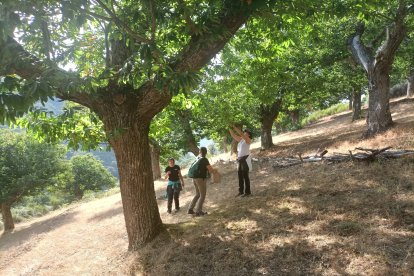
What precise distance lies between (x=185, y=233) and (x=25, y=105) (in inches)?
192

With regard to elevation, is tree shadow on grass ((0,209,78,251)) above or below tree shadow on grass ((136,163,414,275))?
below

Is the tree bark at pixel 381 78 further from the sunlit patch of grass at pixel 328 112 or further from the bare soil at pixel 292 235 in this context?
the sunlit patch of grass at pixel 328 112

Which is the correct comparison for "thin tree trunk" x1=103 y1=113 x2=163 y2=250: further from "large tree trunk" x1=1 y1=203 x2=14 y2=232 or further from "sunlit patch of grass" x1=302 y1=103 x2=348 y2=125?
"sunlit patch of grass" x1=302 y1=103 x2=348 y2=125

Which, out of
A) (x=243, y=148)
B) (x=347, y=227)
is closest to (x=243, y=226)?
(x=347, y=227)

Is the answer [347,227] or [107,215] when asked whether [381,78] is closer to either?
[347,227]

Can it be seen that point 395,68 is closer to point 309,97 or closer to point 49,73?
point 309,97

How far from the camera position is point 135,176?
7.62m

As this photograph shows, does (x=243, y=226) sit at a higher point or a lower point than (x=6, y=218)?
higher

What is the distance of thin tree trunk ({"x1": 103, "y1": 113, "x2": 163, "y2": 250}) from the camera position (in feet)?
24.6

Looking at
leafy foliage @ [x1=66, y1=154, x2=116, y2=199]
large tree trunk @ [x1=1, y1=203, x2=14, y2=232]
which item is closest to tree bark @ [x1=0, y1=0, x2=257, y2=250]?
large tree trunk @ [x1=1, y1=203, x2=14, y2=232]

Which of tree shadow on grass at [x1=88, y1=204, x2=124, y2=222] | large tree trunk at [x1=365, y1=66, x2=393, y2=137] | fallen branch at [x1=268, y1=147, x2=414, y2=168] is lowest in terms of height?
tree shadow on grass at [x1=88, y1=204, x2=124, y2=222]

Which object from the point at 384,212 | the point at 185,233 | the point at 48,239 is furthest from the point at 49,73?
the point at 48,239

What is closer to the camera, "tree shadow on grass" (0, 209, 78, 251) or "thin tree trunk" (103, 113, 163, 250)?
"thin tree trunk" (103, 113, 163, 250)

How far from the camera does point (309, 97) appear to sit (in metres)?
22.3
